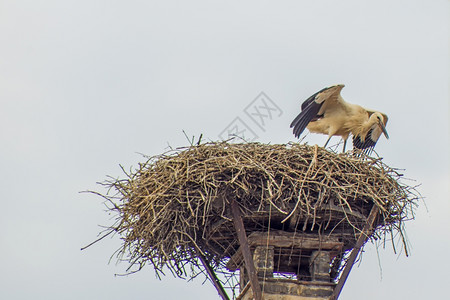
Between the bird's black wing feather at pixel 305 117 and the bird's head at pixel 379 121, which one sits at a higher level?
the bird's black wing feather at pixel 305 117

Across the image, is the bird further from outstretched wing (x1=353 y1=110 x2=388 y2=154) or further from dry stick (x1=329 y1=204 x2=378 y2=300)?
dry stick (x1=329 y1=204 x2=378 y2=300)

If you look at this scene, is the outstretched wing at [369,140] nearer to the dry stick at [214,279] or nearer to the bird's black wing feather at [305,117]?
the bird's black wing feather at [305,117]

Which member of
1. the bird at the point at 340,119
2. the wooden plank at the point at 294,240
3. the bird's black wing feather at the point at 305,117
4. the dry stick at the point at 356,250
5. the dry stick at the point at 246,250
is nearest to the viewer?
the dry stick at the point at 246,250

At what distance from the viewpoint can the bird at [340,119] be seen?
1137 cm

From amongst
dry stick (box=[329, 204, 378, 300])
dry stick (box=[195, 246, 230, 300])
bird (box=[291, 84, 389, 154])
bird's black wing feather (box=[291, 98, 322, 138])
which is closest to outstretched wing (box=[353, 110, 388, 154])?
bird (box=[291, 84, 389, 154])

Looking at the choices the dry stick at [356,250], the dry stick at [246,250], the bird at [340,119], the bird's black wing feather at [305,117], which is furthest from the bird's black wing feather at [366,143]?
the dry stick at [246,250]

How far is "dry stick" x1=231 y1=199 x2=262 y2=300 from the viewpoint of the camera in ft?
29.7

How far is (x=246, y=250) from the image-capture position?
9.17 meters

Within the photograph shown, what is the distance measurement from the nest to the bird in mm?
1820

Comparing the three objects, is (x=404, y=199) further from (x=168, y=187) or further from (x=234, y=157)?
(x=168, y=187)

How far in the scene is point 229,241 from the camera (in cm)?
998

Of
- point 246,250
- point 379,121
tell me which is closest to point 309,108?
point 379,121

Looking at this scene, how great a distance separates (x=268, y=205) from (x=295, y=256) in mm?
948

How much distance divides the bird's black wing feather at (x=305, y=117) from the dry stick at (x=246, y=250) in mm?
2196
